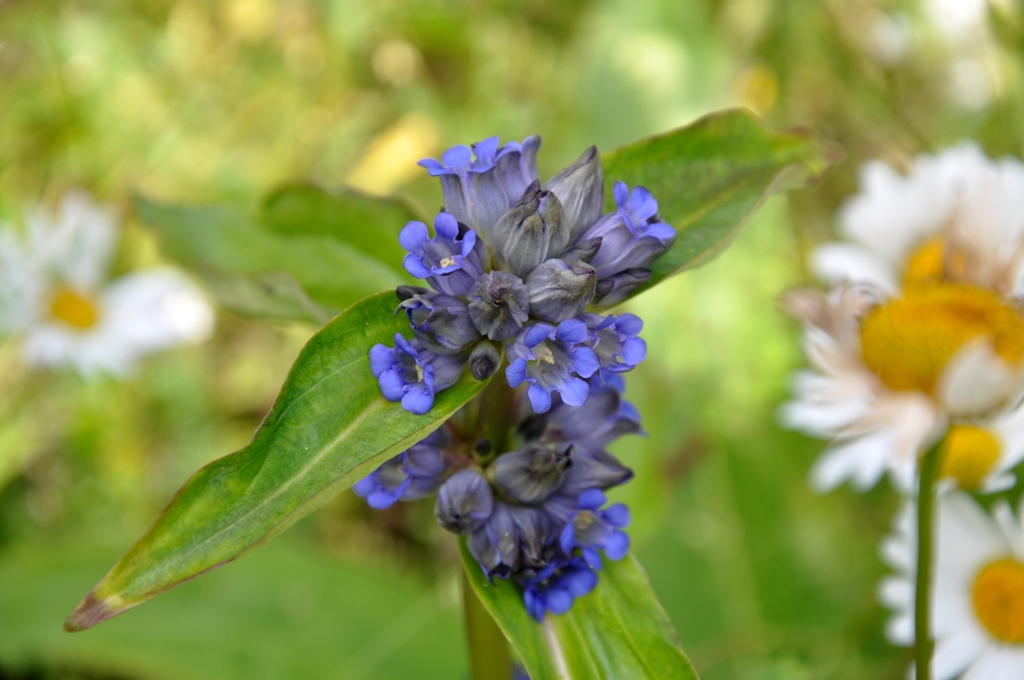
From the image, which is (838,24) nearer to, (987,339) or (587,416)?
(987,339)

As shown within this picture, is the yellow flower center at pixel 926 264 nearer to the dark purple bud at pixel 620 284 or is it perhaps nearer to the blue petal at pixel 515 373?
the dark purple bud at pixel 620 284

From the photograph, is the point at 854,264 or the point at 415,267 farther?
the point at 854,264

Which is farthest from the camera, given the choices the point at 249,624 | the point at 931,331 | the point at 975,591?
the point at 249,624

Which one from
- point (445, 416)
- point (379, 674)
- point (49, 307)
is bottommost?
point (379, 674)

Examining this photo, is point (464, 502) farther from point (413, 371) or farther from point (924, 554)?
point (924, 554)

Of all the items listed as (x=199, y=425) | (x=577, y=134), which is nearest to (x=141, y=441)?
(x=199, y=425)

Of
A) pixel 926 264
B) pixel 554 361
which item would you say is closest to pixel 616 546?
pixel 554 361

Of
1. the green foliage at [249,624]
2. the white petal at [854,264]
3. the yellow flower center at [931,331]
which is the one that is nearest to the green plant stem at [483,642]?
the yellow flower center at [931,331]
